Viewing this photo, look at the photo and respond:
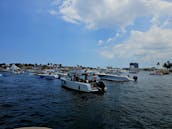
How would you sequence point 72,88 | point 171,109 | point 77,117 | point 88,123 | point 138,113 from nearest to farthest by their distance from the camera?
point 88,123 → point 77,117 → point 138,113 → point 171,109 → point 72,88

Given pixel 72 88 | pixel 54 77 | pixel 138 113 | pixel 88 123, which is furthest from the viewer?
pixel 54 77

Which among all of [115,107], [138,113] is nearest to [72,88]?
[115,107]

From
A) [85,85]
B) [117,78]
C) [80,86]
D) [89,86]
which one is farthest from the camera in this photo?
[117,78]

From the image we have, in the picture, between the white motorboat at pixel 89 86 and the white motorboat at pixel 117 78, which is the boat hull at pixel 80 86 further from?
the white motorboat at pixel 117 78

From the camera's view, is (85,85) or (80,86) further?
(80,86)

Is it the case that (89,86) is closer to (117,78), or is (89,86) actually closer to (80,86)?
(80,86)

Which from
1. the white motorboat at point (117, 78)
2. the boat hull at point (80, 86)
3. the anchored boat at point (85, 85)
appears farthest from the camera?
the white motorboat at point (117, 78)

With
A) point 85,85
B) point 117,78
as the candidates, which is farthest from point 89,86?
point 117,78

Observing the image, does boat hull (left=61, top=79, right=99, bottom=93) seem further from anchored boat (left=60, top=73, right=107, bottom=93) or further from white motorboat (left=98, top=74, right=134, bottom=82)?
white motorboat (left=98, top=74, right=134, bottom=82)

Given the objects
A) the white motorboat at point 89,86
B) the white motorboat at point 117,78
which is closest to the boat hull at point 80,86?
the white motorboat at point 89,86

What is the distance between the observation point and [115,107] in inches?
1135

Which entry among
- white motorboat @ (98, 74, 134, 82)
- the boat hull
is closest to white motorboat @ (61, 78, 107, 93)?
the boat hull

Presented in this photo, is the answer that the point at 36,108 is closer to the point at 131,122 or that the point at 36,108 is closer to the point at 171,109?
the point at 131,122

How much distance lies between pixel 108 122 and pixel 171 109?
11.7 metres
